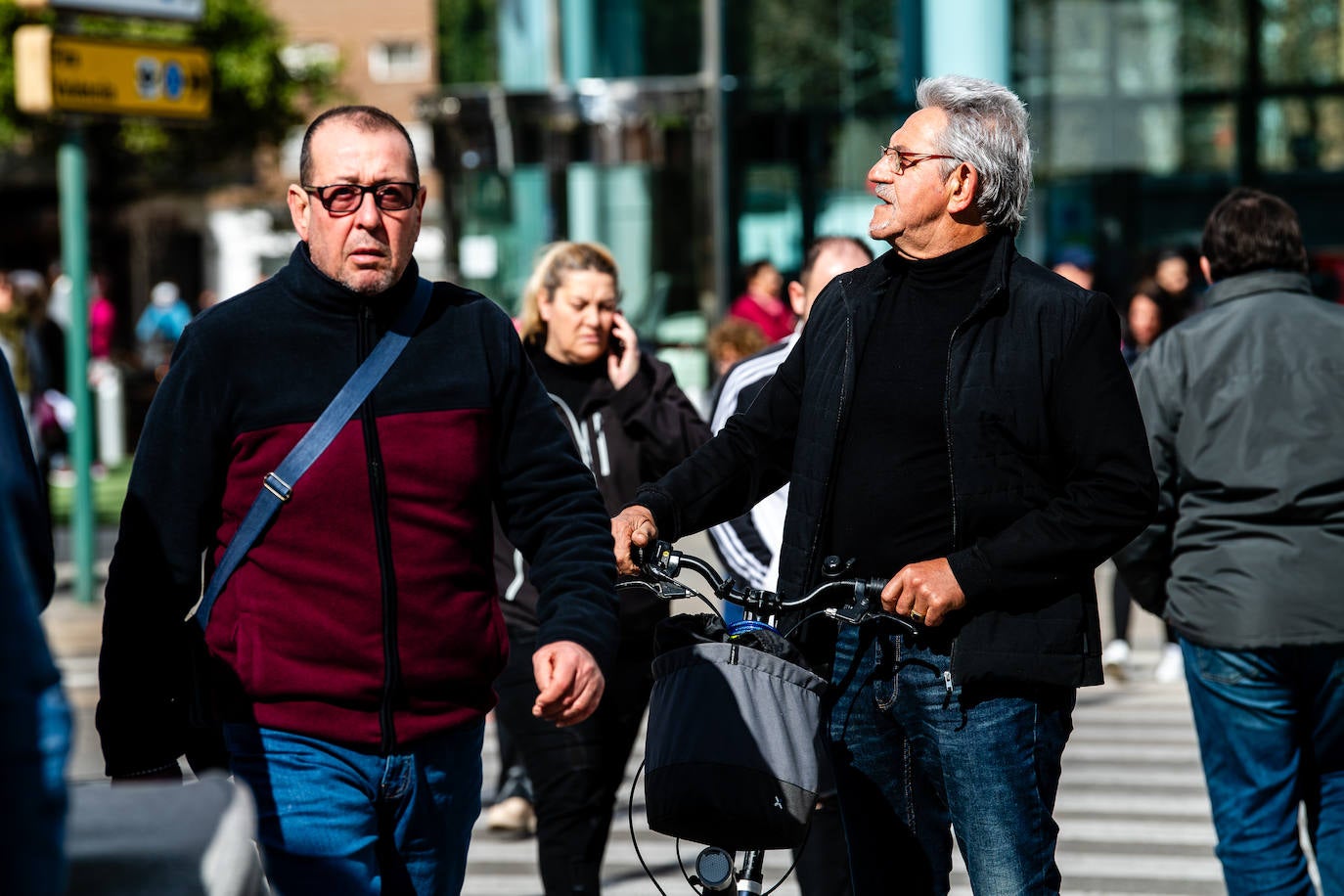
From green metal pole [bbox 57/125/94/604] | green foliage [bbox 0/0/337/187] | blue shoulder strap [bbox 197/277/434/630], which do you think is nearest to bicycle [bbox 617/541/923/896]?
blue shoulder strap [bbox 197/277/434/630]

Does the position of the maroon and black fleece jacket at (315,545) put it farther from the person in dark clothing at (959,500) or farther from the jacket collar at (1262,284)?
the jacket collar at (1262,284)

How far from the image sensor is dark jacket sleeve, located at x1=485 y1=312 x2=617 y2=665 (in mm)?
3416

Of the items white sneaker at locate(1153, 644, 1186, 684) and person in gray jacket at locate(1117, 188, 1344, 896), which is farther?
white sneaker at locate(1153, 644, 1186, 684)

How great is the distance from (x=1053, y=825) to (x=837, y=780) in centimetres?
42

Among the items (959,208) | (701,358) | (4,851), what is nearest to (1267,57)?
(701,358)

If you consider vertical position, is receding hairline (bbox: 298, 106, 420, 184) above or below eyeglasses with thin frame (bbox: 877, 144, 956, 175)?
above

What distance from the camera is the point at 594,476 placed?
4.70 m

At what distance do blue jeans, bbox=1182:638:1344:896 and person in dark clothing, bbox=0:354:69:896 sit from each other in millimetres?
3337

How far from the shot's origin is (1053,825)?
3.53 meters

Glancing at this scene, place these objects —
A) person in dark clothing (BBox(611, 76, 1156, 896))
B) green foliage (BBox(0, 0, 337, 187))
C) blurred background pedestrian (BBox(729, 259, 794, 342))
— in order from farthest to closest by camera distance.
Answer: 1. green foliage (BBox(0, 0, 337, 187))
2. blurred background pedestrian (BBox(729, 259, 794, 342))
3. person in dark clothing (BBox(611, 76, 1156, 896))

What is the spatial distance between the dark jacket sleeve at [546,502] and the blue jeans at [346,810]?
0.33 m

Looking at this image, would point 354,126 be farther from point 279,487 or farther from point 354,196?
point 279,487

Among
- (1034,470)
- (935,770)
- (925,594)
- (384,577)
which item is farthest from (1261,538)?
(384,577)

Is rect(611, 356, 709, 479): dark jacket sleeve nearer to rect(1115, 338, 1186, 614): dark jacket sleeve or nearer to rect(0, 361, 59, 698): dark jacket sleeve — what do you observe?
rect(1115, 338, 1186, 614): dark jacket sleeve
